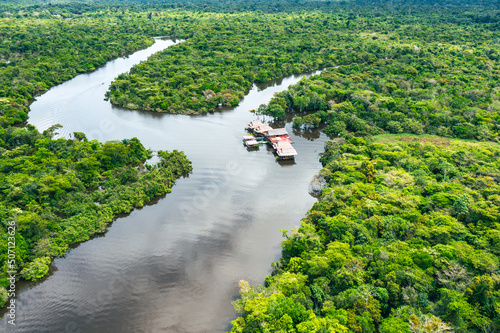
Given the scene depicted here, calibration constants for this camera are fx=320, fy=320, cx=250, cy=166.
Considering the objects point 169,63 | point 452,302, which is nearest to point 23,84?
point 169,63

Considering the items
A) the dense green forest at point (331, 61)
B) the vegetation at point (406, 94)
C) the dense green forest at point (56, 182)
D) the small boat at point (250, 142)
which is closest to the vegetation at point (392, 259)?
the vegetation at point (406, 94)

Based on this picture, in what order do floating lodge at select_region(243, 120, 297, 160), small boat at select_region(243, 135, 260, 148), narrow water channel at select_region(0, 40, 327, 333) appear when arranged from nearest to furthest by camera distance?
narrow water channel at select_region(0, 40, 327, 333)
floating lodge at select_region(243, 120, 297, 160)
small boat at select_region(243, 135, 260, 148)

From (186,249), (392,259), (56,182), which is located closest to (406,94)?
(392,259)

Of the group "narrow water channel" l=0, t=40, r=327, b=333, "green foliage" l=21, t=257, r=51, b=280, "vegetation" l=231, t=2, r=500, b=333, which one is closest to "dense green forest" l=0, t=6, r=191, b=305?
"green foliage" l=21, t=257, r=51, b=280

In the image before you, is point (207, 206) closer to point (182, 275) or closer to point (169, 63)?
point (182, 275)

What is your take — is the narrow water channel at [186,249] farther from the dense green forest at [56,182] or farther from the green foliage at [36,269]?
the dense green forest at [56,182]

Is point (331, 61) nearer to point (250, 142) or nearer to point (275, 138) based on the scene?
point (275, 138)

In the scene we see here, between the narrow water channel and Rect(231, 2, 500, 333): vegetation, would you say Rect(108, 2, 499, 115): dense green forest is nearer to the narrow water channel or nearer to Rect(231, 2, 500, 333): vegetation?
Rect(231, 2, 500, 333): vegetation
